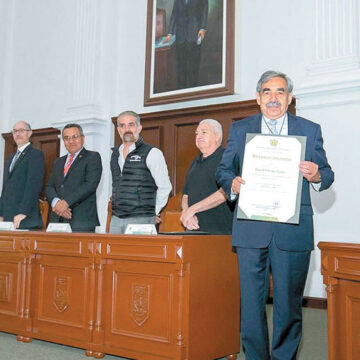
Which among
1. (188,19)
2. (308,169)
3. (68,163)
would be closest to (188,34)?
(188,19)

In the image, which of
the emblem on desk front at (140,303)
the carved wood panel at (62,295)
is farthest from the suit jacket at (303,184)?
the carved wood panel at (62,295)

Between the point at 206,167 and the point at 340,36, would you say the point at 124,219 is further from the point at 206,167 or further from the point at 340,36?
the point at 340,36

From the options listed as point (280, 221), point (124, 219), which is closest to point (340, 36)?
point (124, 219)

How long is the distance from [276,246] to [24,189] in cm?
290

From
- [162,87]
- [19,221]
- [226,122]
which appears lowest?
[19,221]

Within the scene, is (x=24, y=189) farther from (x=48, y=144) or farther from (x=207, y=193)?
(x=48, y=144)

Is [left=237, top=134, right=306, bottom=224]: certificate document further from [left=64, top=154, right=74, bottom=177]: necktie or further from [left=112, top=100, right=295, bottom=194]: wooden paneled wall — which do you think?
[left=112, top=100, right=295, bottom=194]: wooden paneled wall

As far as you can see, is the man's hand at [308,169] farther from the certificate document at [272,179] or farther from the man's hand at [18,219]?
the man's hand at [18,219]

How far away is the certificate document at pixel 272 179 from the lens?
Result: 223cm

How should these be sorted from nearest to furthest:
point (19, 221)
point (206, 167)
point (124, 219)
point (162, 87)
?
point (206, 167)
point (124, 219)
point (19, 221)
point (162, 87)

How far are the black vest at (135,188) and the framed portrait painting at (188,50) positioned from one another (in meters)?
2.31

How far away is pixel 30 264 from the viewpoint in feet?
12.2

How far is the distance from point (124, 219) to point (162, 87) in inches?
117

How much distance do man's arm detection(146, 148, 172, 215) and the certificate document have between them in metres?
1.38
